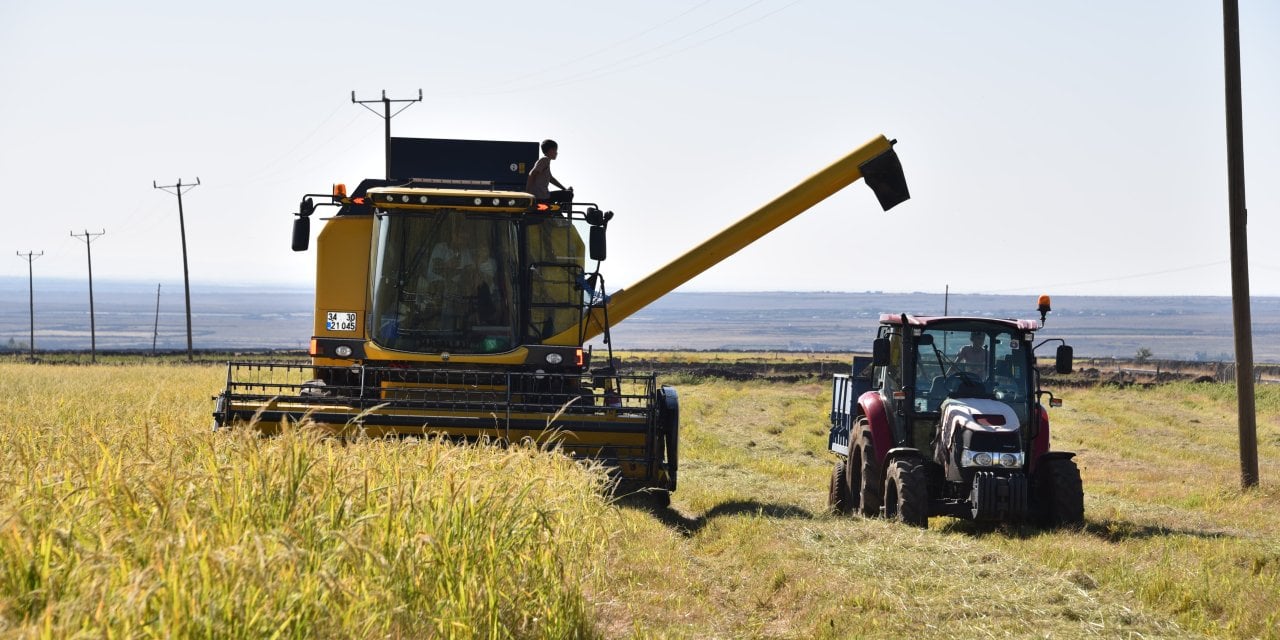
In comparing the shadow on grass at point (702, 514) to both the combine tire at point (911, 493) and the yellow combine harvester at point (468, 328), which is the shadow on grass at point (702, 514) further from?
the combine tire at point (911, 493)

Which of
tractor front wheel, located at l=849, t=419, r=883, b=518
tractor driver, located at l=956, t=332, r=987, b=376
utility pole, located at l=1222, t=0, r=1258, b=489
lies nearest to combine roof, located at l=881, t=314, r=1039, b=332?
tractor driver, located at l=956, t=332, r=987, b=376

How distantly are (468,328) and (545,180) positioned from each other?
1.59m

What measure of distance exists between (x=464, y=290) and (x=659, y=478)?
247 cm

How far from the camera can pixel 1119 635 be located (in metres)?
6.97

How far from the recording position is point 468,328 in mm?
12156

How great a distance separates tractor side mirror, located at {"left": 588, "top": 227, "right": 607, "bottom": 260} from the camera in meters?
11.6

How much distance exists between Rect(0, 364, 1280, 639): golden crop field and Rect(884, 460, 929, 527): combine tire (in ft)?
0.90

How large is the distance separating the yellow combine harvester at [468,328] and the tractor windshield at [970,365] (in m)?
2.22

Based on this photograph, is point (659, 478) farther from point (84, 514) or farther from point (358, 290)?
point (84, 514)

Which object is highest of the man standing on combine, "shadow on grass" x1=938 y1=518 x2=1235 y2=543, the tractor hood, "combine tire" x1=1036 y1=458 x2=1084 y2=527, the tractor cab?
the man standing on combine

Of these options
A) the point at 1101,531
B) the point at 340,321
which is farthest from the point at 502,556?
the point at 340,321

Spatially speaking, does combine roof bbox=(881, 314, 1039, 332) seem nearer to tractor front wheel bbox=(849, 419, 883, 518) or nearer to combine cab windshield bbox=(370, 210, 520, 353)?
tractor front wheel bbox=(849, 419, 883, 518)

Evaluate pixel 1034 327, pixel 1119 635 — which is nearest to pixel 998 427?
pixel 1034 327

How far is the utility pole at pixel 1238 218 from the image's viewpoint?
15234 millimetres
